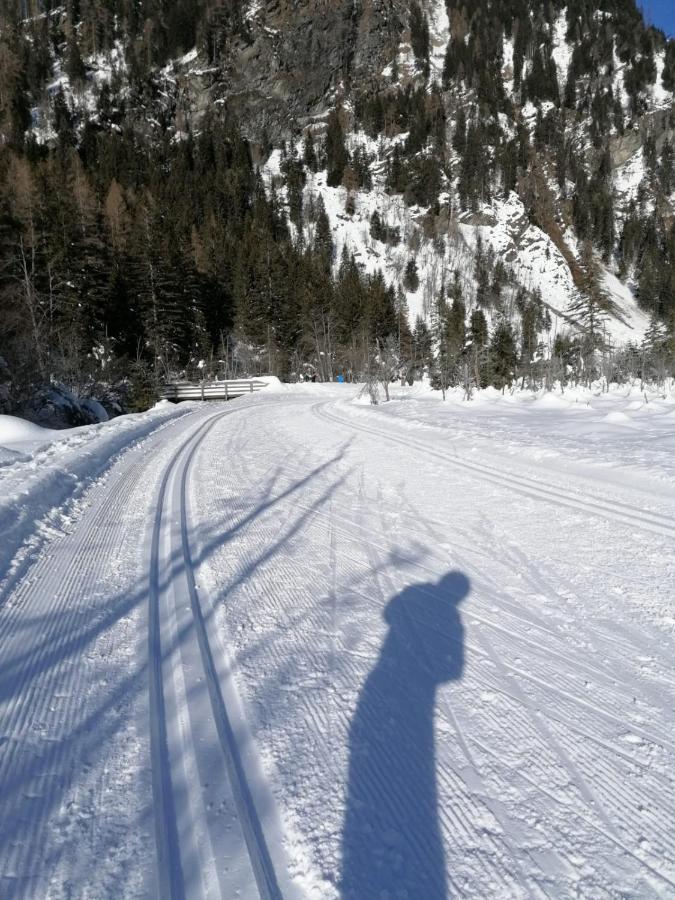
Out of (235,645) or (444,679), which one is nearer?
(444,679)

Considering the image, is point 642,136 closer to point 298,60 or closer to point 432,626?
point 298,60

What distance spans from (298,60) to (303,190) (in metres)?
34.8

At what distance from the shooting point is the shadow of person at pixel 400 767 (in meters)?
1.40

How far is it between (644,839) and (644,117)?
379 ft

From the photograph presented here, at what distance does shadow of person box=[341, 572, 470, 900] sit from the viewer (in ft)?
4.59

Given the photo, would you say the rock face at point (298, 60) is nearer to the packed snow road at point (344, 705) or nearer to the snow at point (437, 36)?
the snow at point (437, 36)

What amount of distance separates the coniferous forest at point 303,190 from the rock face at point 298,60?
0.96 metres

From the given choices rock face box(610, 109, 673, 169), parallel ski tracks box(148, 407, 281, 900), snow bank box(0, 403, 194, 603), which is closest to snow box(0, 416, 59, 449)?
snow bank box(0, 403, 194, 603)

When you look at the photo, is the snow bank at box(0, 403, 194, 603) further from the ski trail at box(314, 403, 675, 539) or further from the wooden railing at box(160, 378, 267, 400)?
the wooden railing at box(160, 378, 267, 400)

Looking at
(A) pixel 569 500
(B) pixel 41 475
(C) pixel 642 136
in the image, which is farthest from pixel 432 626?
(C) pixel 642 136

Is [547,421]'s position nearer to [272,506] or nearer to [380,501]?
[380,501]

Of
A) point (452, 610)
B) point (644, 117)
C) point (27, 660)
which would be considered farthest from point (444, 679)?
point (644, 117)

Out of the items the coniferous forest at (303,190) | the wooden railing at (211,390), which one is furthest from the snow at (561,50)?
the wooden railing at (211,390)

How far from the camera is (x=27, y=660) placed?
246 centimetres
